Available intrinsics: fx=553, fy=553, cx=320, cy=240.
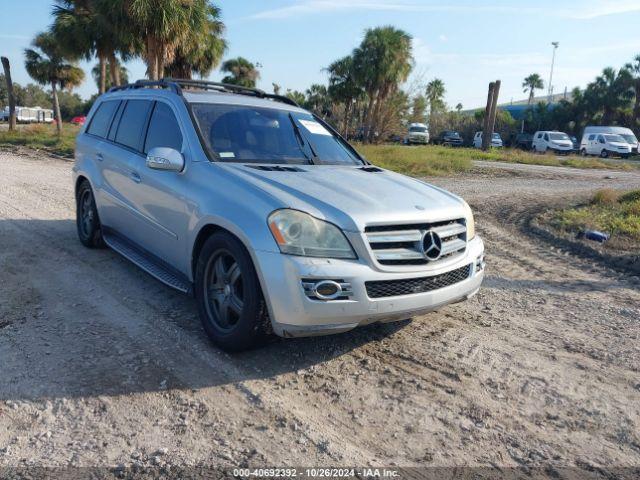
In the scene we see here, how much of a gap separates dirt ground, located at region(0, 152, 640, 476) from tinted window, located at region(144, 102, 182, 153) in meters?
1.28

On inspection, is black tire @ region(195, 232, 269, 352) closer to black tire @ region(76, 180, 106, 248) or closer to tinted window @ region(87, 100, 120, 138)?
black tire @ region(76, 180, 106, 248)

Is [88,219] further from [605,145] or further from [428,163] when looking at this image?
[605,145]

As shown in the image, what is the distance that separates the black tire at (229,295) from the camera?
11.1 feet

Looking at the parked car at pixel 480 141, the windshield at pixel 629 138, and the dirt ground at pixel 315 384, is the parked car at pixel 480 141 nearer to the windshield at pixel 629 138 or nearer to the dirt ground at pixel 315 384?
the windshield at pixel 629 138

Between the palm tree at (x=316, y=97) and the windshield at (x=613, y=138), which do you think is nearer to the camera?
the windshield at (x=613, y=138)

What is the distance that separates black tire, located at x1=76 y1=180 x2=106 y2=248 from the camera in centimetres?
598

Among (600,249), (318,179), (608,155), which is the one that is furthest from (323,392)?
(608,155)

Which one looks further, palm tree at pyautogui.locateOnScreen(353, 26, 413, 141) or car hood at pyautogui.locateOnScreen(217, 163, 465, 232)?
palm tree at pyautogui.locateOnScreen(353, 26, 413, 141)

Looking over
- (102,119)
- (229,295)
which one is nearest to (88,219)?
(102,119)

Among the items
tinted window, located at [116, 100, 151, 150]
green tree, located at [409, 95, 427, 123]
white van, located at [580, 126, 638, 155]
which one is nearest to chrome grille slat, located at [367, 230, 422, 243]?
tinted window, located at [116, 100, 151, 150]

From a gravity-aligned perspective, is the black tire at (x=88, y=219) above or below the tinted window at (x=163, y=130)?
below

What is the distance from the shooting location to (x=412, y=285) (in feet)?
11.4

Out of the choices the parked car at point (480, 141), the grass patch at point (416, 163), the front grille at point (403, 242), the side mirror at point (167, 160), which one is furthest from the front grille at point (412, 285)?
the parked car at point (480, 141)

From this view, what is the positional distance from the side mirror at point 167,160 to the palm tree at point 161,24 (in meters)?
→ 15.7
